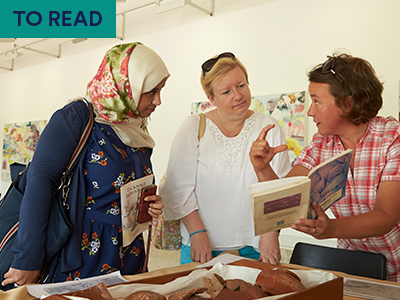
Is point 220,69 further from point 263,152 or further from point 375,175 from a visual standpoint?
point 375,175

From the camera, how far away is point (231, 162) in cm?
177

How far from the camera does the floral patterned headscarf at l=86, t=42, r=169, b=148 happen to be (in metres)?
1.67

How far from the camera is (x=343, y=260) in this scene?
5.60 ft

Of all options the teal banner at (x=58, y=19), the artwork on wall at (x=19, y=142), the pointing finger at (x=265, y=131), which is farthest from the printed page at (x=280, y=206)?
the artwork on wall at (x=19, y=142)

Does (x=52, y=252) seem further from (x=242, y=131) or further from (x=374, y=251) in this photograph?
(x=374, y=251)

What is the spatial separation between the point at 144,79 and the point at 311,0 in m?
2.99

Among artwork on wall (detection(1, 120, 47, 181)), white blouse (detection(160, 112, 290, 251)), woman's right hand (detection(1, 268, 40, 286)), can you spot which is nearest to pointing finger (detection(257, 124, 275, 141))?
white blouse (detection(160, 112, 290, 251))

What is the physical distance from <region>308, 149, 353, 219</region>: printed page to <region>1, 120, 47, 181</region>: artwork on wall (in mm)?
6704

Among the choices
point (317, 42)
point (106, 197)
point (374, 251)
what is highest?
point (317, 42)

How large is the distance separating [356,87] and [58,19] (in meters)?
5.38

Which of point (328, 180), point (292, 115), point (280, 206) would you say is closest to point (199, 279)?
point (280, 206)

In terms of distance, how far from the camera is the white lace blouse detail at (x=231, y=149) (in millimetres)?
1763

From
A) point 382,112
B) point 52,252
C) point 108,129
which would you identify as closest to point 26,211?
point 52,252

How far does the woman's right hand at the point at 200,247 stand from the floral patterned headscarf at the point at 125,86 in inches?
19.2
